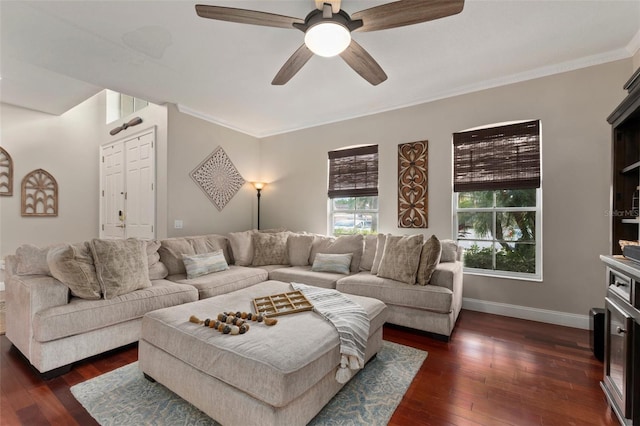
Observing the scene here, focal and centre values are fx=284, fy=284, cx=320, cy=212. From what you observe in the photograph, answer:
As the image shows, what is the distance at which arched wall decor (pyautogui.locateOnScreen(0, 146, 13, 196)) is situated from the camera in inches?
171

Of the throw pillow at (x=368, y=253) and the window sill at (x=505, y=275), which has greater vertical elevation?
the throw pillow at (x=368, y=253)

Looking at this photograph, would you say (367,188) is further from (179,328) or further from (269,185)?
(179,328)

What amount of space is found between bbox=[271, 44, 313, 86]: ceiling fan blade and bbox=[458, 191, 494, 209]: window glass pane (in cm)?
253

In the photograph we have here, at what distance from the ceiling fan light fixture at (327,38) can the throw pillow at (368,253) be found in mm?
2291

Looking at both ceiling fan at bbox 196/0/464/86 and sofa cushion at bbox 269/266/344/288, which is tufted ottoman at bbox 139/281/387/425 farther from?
ceiling fan at bbox 196/0/464/86

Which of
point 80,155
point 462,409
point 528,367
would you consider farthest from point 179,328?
point 80,155

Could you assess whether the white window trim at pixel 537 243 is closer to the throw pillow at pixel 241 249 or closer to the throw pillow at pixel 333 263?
the throw pillow at pixel 333 263

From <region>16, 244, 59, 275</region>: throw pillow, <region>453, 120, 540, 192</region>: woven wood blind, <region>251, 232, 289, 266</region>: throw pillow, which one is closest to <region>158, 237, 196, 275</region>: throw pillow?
<region>251, 232, 289, 266</region>: throw pillow

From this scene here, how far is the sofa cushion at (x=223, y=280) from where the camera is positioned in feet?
9.72

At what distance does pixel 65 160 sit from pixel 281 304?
5.36 m

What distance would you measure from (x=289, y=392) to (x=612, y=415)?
192 centimetres

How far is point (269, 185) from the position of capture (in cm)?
527

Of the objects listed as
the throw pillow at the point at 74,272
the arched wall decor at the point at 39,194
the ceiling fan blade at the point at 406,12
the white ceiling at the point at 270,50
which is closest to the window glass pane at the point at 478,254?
the white ceiling at the point at 270,50

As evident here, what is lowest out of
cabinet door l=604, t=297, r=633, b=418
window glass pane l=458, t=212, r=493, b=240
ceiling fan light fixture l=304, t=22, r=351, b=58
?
cabinet door l=604, t=297, r=633, b=418
